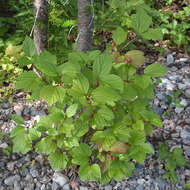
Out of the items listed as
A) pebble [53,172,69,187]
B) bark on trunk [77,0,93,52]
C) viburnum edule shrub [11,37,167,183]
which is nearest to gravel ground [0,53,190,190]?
pebble [53,172,69,187]

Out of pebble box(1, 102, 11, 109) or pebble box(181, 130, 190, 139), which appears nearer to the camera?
pebble box(181, 130, 190, 139)

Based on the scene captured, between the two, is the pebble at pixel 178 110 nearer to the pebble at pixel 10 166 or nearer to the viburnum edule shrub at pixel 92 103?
the viburnum edule shrub at pixel 92 103

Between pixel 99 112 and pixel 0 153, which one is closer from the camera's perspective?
pixel 99 112

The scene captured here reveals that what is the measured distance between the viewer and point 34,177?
174 cm

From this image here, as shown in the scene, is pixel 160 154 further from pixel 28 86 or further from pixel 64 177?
pixel 28 86

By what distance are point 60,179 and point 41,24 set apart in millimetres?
1243

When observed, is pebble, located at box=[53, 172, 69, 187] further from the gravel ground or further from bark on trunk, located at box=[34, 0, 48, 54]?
bark on trunk, located at box=[34, 0, 48, 54]

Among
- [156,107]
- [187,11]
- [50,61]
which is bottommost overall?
[156,107]

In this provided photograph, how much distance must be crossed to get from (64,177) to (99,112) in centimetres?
86

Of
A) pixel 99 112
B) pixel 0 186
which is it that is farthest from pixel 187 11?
pixel 0 186

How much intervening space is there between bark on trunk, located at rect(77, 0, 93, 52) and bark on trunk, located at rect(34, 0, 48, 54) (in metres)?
0.36

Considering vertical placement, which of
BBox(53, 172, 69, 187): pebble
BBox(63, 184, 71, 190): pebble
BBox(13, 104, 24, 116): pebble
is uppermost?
BBox(13, 104, 24, 116): pebble

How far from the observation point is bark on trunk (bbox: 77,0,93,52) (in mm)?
1667

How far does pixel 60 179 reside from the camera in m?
1.70
